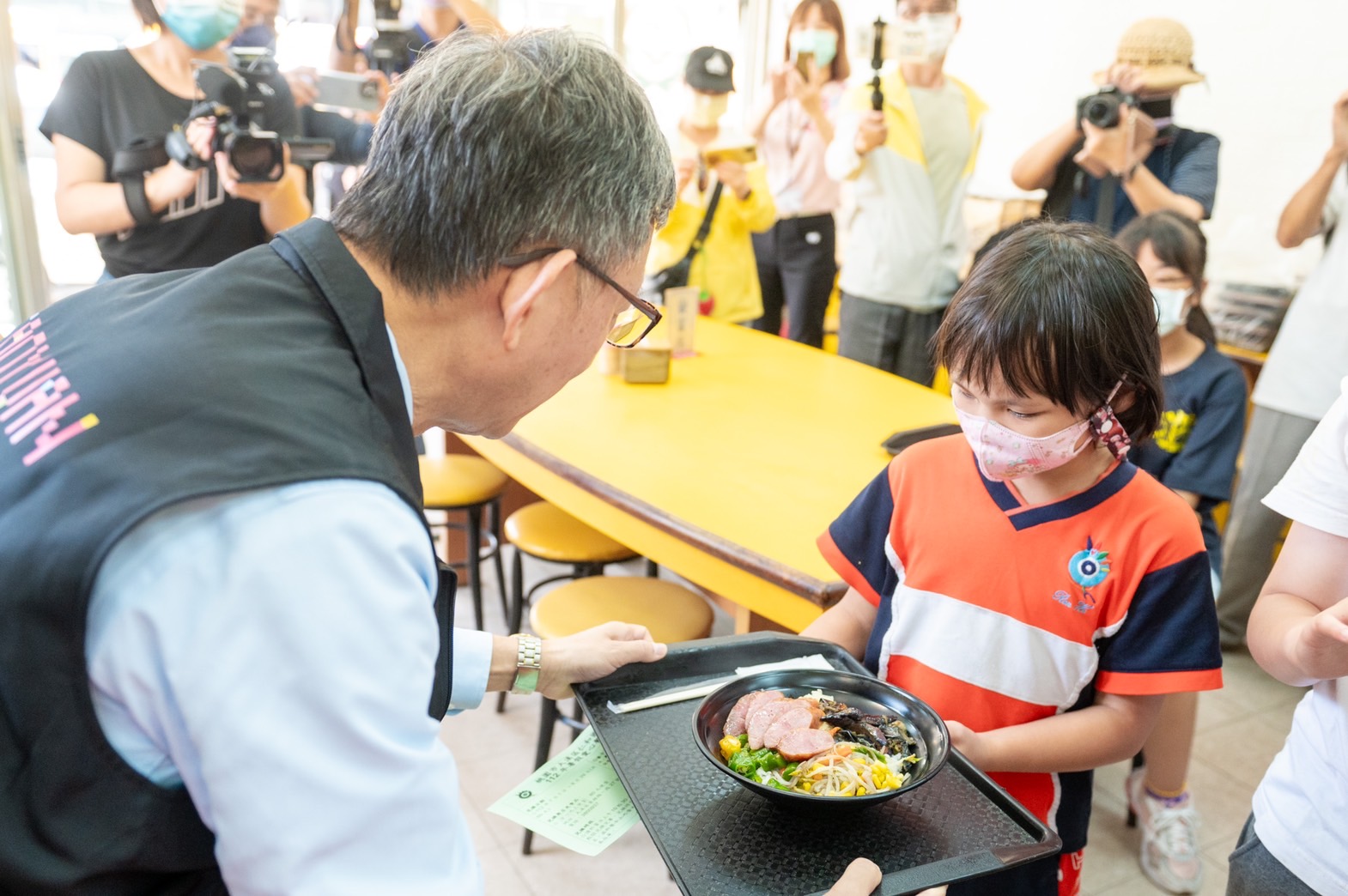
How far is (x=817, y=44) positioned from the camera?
3.83 metres

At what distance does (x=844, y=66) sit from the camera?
4.14 m

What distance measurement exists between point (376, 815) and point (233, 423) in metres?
0.28

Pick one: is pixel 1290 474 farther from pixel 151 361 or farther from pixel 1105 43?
pixel 1105 43

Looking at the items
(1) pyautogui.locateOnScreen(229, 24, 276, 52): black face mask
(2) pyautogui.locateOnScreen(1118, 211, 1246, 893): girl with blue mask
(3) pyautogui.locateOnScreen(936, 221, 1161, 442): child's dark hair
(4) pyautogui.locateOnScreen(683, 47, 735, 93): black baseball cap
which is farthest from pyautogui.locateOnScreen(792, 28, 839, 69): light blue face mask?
(3) pyautogui.locateOnScreen(936, 221, 1161, 442): child's dark hair

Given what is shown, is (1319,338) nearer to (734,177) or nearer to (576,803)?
(734,177)

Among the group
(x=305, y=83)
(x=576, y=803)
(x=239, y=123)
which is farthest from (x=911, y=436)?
(x=305, y=83)

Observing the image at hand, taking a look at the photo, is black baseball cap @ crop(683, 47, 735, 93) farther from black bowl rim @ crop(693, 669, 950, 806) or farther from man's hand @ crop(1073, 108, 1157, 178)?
black bowl rim @ crop(693, 669, 950, 806)

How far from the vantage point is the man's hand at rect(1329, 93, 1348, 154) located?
2.62m

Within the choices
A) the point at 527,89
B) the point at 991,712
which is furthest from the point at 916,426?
the point at 527,89

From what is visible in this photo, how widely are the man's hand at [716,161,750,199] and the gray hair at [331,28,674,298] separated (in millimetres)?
2778

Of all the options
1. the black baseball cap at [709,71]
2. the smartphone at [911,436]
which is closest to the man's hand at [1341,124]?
the smartphone at [911,436]

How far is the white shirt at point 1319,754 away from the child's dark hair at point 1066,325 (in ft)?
0.62

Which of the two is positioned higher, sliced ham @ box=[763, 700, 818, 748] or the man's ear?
the man's ear

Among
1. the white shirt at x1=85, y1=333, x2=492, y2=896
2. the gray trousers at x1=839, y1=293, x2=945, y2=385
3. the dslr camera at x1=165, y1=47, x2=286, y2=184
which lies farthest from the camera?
the gray trousers at x1=839, y1=293, x2=945, y2=385
